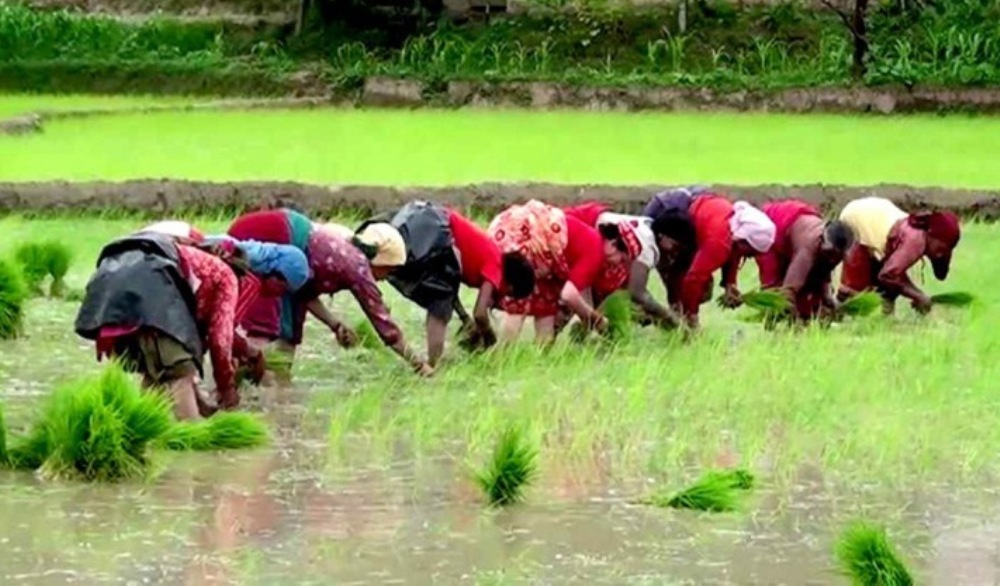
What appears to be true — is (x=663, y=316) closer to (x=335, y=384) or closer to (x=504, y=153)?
(x=335, y=384)

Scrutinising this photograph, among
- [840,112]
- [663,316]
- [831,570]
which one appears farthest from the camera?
[840,112]

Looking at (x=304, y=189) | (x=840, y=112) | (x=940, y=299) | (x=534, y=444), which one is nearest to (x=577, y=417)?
(x=534, y=444)

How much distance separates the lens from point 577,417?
7.52m

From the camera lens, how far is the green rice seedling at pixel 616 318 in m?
9.15

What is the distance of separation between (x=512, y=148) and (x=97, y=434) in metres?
12.7

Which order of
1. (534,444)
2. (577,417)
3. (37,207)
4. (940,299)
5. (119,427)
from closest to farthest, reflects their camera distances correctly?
(119,427) → (534,444) → (577,417) → (940,299) → (37,207)

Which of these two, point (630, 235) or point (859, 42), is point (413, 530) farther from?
point (859, 42)

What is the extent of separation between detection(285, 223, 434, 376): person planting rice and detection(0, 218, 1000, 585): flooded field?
0.53 ft

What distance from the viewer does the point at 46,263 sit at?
10.4m

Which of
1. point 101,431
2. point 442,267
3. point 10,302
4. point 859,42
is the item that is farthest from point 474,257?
point 859,42

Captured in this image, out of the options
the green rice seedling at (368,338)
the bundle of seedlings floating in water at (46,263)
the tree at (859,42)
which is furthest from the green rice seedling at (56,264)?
the tree at (859,42)

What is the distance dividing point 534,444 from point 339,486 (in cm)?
71

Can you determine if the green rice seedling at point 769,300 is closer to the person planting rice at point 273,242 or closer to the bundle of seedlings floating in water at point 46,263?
the person planting rice at point 273,242

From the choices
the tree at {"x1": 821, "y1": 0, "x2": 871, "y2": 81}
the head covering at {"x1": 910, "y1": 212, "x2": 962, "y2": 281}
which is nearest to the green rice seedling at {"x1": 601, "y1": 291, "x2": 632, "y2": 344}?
the head covering at {"x1": 910, "y1": 212, "x2": 962, "y2": 281}
